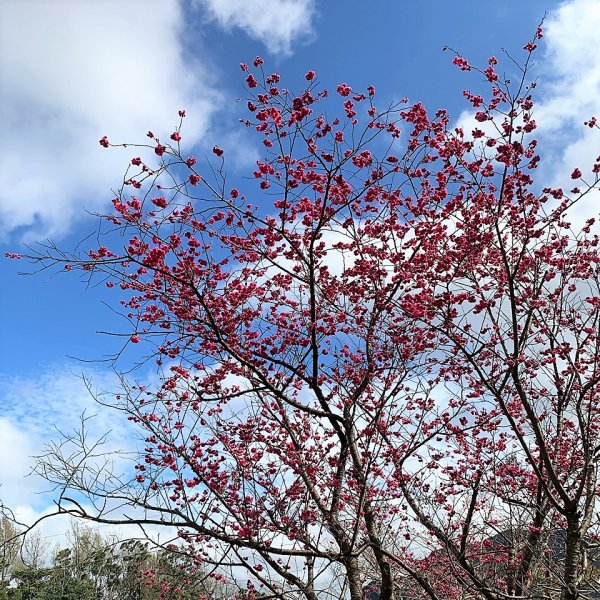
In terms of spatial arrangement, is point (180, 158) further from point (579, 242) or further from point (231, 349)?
point (579, 242)

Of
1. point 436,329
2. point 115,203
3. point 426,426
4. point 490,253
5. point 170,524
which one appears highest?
point 115,203

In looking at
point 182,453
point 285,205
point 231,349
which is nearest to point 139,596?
point 182,453

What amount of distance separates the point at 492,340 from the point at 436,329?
72 centimetres

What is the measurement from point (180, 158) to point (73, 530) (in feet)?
70.5

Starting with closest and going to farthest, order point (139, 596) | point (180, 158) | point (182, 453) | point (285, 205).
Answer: point (180, 158) → point (285, 205) → point (182, 453) → point (139, 596)

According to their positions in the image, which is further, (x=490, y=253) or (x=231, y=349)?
(x=490, y=253)

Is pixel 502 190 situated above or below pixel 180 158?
below

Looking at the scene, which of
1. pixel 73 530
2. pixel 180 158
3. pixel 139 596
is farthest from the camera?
pixel 73 530

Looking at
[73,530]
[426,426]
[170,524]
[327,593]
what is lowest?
[327,593]

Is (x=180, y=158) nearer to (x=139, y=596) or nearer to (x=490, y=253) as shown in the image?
(x=490, y=253)

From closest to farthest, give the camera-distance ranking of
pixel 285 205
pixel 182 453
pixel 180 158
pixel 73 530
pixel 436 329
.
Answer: pixel 180 158 < pixel 285 205 < pixel 436 329 < pixel 182 453 < pixel 73 530

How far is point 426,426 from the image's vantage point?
287 inches

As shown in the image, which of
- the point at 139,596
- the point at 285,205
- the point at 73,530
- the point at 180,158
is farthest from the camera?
the point at 73,530

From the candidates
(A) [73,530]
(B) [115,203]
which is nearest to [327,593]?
(B) [115,203]
